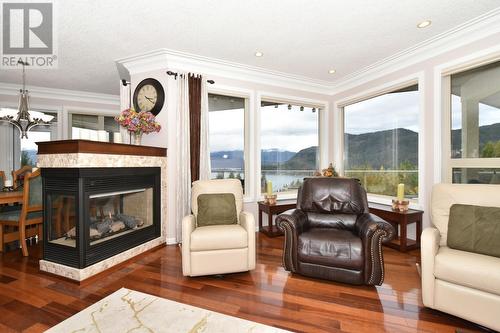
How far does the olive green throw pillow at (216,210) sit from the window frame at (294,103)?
1.42 meters

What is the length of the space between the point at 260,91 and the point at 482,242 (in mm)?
3497

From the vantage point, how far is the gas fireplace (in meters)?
2.47

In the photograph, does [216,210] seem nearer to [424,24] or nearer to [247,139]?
[247,139]

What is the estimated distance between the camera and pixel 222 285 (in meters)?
2.37

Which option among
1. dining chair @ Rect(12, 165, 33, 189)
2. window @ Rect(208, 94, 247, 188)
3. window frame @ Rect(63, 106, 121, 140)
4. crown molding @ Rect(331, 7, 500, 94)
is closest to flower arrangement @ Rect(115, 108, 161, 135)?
window @ Rect(208, 94, 247, 188)

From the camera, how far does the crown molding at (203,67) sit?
353 centimetres

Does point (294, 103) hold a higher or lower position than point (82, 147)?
higher

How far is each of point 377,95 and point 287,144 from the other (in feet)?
5.88

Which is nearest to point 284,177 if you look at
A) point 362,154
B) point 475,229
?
point 362,154

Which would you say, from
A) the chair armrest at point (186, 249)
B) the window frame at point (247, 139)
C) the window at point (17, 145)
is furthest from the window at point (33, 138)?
the chair armrest at point (186, 249)

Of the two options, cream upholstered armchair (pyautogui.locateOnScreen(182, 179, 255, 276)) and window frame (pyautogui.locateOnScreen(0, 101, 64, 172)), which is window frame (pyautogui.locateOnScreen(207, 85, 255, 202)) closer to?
cream upholstered armchair (pyautogui.locateOnScreen(182, 179, 255, 276))

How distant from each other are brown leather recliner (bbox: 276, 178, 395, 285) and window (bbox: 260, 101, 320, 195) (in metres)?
1.70

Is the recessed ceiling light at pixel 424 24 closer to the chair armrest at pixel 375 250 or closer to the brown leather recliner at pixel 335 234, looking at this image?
the brown leather recliner at pixel 335 234

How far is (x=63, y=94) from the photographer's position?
16.7ft
